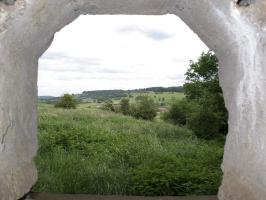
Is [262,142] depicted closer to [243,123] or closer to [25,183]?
[243,123]

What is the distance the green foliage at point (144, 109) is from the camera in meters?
26.6

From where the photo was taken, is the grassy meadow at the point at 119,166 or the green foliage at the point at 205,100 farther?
the green foliage at the point at 205,100

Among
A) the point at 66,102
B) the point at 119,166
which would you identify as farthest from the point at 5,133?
the point at 66,102

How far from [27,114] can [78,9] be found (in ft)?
3.00

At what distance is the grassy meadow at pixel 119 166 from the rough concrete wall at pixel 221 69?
3077 millimetres

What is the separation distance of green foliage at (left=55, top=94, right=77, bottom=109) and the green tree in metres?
10.3

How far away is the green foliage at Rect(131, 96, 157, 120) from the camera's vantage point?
87.2ft

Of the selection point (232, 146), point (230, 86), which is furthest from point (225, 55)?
point (232, 146)

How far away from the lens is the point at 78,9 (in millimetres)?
3068

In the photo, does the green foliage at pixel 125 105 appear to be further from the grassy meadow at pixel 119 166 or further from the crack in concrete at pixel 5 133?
the crack in concrete at pixel 5 133

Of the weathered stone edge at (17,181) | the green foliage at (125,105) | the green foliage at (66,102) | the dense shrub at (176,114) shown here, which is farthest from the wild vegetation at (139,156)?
the green foliage at (125,105)

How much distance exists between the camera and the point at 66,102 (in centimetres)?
2597

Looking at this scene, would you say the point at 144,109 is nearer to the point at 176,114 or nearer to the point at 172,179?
the point at 176,114

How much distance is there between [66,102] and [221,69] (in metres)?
23.4
